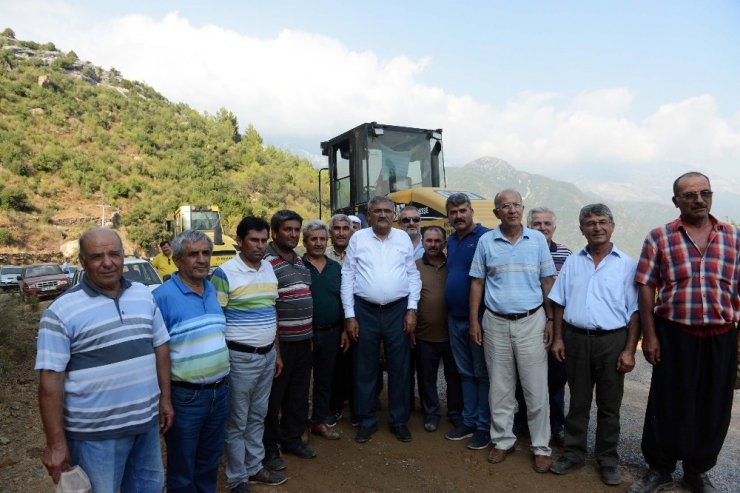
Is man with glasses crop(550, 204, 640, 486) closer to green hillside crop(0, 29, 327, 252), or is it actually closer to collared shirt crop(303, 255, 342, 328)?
collared shirt crop(303, 255, 342, 328)

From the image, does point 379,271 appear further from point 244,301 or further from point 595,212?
point 595,212

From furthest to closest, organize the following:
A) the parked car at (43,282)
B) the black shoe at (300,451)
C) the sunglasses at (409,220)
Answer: the parked car at (43,282) → the sunglasses at (409,220) → the black shoe at (300,451)

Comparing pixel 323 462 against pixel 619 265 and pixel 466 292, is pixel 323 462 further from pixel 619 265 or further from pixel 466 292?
pixel 619 265

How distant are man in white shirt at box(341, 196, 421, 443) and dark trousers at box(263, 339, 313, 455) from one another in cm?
51

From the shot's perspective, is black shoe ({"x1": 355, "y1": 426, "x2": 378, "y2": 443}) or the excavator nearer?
black shoe ({"x1": 355, "y1": 426, "x2": 378, "y2": 443})

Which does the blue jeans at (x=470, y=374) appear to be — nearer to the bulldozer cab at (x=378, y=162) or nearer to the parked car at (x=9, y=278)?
the bulldozer cab at (x=378, y=162)

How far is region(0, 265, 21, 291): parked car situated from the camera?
53.5 feet

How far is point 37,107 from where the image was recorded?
40.1 meters

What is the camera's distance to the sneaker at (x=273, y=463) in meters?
3.41

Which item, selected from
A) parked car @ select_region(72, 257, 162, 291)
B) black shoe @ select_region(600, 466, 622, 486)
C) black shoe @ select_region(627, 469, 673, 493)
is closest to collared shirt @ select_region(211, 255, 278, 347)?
black shoe @ select_region(600, 466, 622, 486)

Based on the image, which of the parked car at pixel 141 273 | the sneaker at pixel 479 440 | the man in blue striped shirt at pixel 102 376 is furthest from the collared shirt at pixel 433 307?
the parked car at pixel 141 273

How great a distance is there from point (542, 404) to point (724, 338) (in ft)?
4.05

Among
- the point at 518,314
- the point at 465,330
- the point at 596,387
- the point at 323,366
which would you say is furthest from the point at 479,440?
the point at 323,366

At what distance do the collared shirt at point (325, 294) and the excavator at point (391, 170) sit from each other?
123 inches
